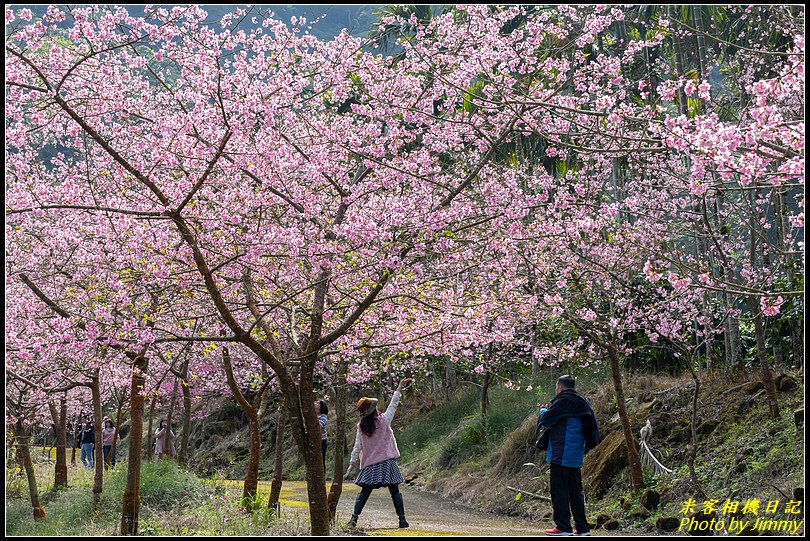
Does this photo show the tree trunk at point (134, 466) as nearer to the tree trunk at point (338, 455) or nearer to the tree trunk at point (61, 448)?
the tree trunk at point (338, 455)

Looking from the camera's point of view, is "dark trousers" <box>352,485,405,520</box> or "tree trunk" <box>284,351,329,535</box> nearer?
"tree trunk" <box>284,351,329,535</box>

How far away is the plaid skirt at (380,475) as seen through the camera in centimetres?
973

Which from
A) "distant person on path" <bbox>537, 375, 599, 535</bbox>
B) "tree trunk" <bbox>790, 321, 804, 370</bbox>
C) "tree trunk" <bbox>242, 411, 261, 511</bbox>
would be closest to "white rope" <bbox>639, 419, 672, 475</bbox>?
"tree trunk" <bbox>790, 321, 804, 370</bbox>

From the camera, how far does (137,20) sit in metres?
7.05

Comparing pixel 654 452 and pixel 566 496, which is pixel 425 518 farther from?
pixel 566 496

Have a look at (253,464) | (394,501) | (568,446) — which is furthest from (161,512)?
(568,446)

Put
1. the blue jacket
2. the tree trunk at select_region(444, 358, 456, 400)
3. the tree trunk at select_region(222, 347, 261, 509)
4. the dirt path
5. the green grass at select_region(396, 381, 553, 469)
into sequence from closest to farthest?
the blue jacket
the dirt path
the tree trunk at select_region(222, 347, 261, 509)
the green grass at select_region(396, 381, 553, 469)
the tree trunk at select_region(444, 358, 456, 400)

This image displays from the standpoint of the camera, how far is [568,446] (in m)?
7.97

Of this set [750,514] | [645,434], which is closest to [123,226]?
[750,514]

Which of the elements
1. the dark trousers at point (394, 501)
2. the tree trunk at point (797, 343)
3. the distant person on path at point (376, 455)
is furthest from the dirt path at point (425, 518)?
the tree trunk at point (797, 343)

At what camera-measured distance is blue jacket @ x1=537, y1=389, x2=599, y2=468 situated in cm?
798

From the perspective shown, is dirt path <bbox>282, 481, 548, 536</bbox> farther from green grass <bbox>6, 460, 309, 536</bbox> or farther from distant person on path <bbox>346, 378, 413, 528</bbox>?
green grass <bbox>6, 460, 309, 536</bbox>

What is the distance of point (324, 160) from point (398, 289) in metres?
1.92

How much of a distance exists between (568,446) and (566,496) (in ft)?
1.81
